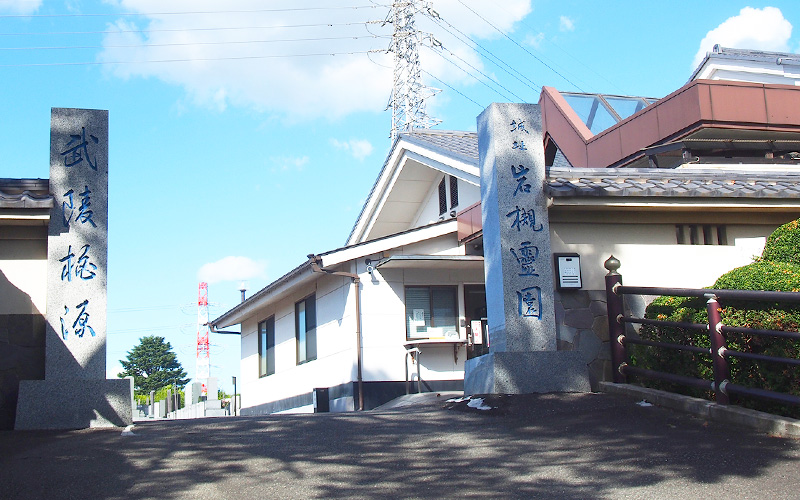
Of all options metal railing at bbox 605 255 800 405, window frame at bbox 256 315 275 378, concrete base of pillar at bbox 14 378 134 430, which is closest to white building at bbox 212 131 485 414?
window frame at bbox 256 315 275 378

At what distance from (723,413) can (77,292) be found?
6.43 metres

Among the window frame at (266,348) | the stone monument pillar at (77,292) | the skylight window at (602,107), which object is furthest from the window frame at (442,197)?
the stone monument pillar at (77,292)

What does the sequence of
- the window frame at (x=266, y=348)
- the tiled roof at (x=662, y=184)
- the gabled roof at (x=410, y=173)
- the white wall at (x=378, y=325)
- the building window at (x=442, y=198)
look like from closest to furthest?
the tiled roof at (x=662, y=184)
the white wall at (x=378, y=325)
the gabled roof at (x=410, y=173)
the building window at (x=442, y=198)
the window frame at (x=266, y=348)

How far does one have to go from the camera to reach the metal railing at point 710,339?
6.89m

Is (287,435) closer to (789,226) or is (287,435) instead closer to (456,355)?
(789,226)

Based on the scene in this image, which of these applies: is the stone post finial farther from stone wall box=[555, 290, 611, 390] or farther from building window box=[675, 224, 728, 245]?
building window box=[675, 224, 728, 245]

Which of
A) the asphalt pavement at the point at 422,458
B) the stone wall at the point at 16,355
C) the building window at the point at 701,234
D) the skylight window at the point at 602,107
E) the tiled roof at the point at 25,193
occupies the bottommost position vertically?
the asphalt pavement at the point at 422,458

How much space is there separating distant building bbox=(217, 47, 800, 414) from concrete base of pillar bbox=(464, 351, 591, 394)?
41 cm

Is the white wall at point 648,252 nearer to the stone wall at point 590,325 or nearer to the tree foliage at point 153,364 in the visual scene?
the stone wall at point 590,325

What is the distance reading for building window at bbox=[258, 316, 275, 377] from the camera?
64.0 feet

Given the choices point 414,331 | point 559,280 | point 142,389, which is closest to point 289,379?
point 414,331

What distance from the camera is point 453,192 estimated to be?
17641 millimetres

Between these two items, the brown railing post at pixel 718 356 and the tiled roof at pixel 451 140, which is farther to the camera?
the tiled roof at pixel 451 140

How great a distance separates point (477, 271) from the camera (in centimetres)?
1569
